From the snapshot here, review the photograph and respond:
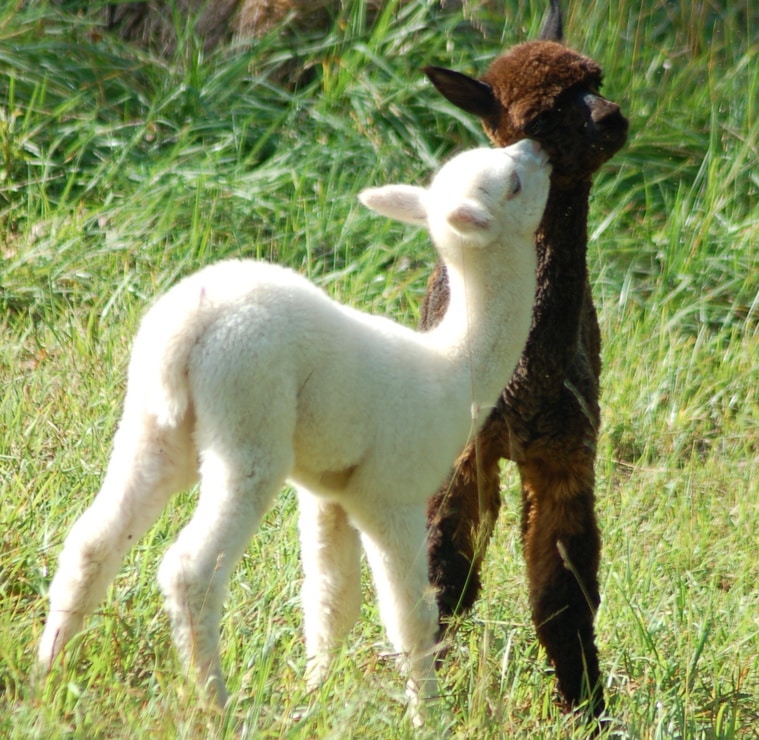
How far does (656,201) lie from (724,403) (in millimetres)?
Answer: 1344

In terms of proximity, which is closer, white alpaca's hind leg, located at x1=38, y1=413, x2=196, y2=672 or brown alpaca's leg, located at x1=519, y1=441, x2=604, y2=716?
white alpaca's hind leg, located at x1=38, y1=413, x2=196, y2=672

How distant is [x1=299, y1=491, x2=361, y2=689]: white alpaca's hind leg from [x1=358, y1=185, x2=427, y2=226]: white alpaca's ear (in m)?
0.78

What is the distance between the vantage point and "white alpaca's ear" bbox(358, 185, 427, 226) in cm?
360

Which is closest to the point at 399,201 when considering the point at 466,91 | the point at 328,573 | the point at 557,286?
the point at 466,91

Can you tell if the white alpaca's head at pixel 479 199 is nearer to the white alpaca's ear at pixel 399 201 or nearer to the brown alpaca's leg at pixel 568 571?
→ the white alpaca's ear at pixel 399 201

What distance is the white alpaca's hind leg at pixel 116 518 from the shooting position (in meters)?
3.10

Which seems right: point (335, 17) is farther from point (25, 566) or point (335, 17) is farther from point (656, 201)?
point (25, 566)

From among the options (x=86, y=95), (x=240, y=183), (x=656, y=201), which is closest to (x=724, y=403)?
(x=656, y=201)

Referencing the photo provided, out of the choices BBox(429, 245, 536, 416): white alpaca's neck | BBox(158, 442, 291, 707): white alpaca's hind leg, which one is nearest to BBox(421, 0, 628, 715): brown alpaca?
BBox(429, 245, 536, 416): white alpaca's neck

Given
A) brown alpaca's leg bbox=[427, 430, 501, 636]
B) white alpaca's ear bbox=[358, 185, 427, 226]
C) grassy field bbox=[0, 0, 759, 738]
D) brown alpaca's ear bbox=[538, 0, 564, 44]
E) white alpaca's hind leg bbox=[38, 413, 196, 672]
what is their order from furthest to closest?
brown alpaca's ear bbox=[538, 0, 564, 44] → brown alpaca's leg bbox=[427, 430, 501, 636] → white alpaca's ear bbox=[358, 185, 427, 226] → grassy field bbox=[0, 0, 759, 738] → white alpaca's hind leg bbox=[38, 413, 196, 672]

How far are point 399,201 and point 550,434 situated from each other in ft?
2.82

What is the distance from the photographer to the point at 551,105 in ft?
12.5

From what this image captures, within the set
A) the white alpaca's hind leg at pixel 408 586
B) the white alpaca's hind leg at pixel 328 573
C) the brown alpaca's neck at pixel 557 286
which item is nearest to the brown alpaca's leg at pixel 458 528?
the brown alpaca's neck at pixel 557 286

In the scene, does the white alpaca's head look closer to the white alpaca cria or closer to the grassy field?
the white alpaca cria
